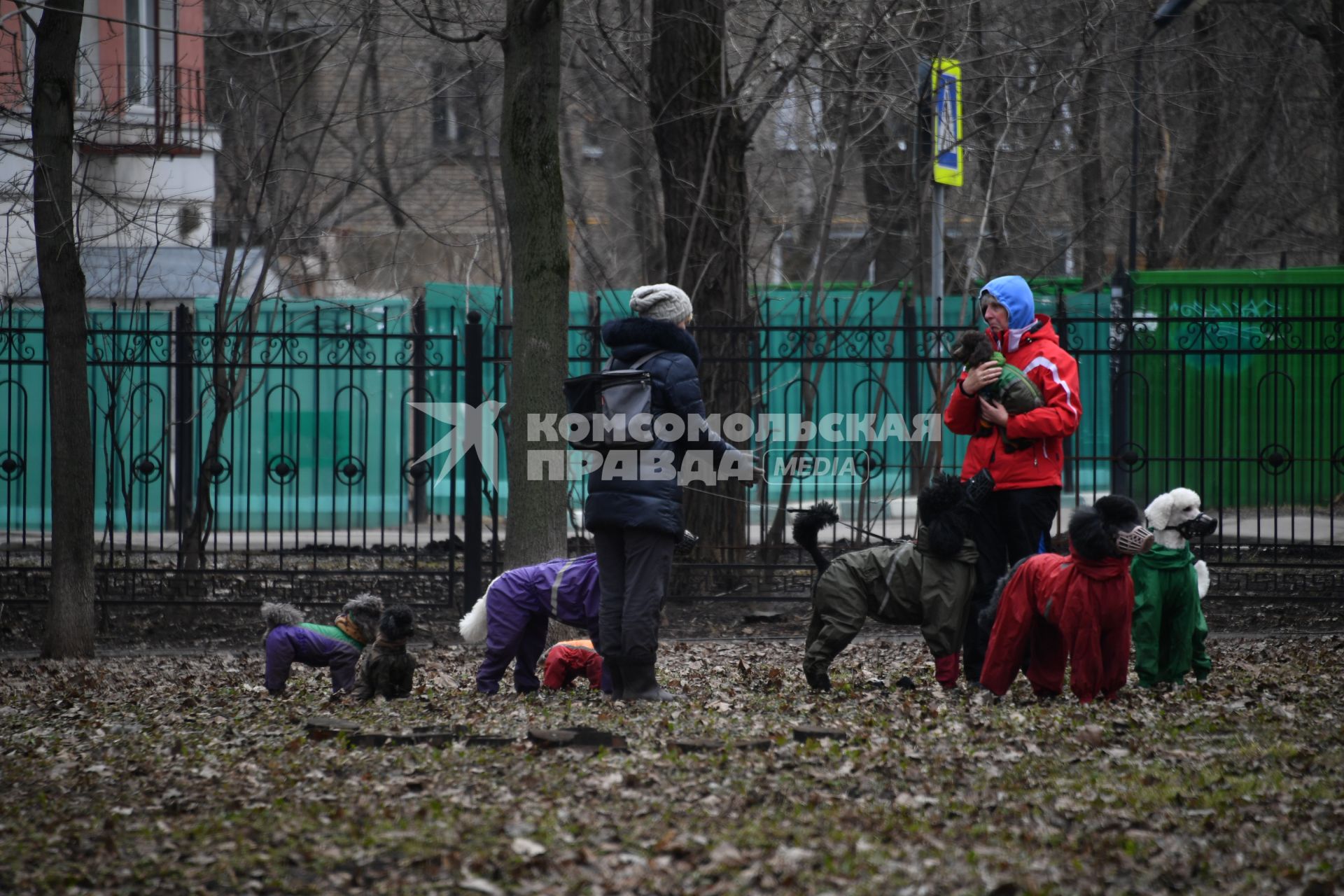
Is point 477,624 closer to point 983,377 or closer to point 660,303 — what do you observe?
point 660,303

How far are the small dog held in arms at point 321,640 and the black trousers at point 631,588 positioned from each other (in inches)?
47.7

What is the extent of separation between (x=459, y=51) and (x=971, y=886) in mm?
14982

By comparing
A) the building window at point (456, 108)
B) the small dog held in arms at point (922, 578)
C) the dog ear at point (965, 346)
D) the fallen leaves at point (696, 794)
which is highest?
the building window at point (456, 108)

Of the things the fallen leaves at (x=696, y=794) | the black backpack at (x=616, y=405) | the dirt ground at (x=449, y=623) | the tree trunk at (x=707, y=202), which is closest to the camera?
the fallen leaves at (x=696, y=794)

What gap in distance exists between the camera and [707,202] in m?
10.6

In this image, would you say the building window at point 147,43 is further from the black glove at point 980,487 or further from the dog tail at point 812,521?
the black glove at point 980,487

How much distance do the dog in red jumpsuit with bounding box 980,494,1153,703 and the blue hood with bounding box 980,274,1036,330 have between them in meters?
1.02

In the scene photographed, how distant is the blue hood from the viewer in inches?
253

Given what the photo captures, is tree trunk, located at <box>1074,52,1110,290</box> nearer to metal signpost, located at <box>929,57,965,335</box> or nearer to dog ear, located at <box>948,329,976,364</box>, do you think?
metal signpost, located at <box>929,57,965,335</box>

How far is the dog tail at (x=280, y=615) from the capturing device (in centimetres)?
654

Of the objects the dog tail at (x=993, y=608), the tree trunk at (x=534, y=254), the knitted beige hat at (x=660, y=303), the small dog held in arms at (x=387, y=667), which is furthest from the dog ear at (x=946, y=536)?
the tree trunk at (x=534, y=254)

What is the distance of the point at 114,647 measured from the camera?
29.8 feet

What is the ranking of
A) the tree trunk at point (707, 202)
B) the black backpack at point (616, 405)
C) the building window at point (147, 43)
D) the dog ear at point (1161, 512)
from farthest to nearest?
the building window at point (147, 43)
the tree trunk at point (707, 202)
the dog ear at point (1161, 512)
the black backpack at point (616, 405)

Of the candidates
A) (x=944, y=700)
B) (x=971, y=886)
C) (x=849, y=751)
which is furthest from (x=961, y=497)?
(x=971, y=886)
